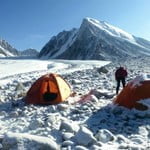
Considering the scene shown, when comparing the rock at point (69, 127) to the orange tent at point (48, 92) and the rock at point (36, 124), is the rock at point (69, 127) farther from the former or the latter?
the orange tent at point (48, 92)

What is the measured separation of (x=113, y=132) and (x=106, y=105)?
11.7 ft

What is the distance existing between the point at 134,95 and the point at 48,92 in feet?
15.7

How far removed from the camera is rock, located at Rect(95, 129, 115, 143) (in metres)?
10.9

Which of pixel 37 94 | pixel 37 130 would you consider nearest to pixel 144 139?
pixel 37 130

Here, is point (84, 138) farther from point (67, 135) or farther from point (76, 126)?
point (76, 126)

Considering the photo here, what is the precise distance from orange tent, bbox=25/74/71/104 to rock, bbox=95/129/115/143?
6329 mm

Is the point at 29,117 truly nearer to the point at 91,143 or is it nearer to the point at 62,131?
the point at 62,131

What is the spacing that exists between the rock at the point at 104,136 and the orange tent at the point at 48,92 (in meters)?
6.33

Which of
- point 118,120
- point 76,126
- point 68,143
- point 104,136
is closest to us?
point 68,143

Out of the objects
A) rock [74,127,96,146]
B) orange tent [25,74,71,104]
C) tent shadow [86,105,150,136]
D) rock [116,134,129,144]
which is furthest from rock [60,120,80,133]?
orange tent [25,74,71,104]

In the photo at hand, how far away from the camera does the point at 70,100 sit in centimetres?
1728

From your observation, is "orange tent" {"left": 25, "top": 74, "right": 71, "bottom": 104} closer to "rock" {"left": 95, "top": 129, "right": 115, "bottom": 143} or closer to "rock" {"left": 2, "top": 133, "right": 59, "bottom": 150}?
"rock" {"left": 95, "top": 129, "right": 115, "bottom": 143}

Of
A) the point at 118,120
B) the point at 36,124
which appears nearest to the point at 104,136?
the point at 118,120

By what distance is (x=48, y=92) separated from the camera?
1786cm
